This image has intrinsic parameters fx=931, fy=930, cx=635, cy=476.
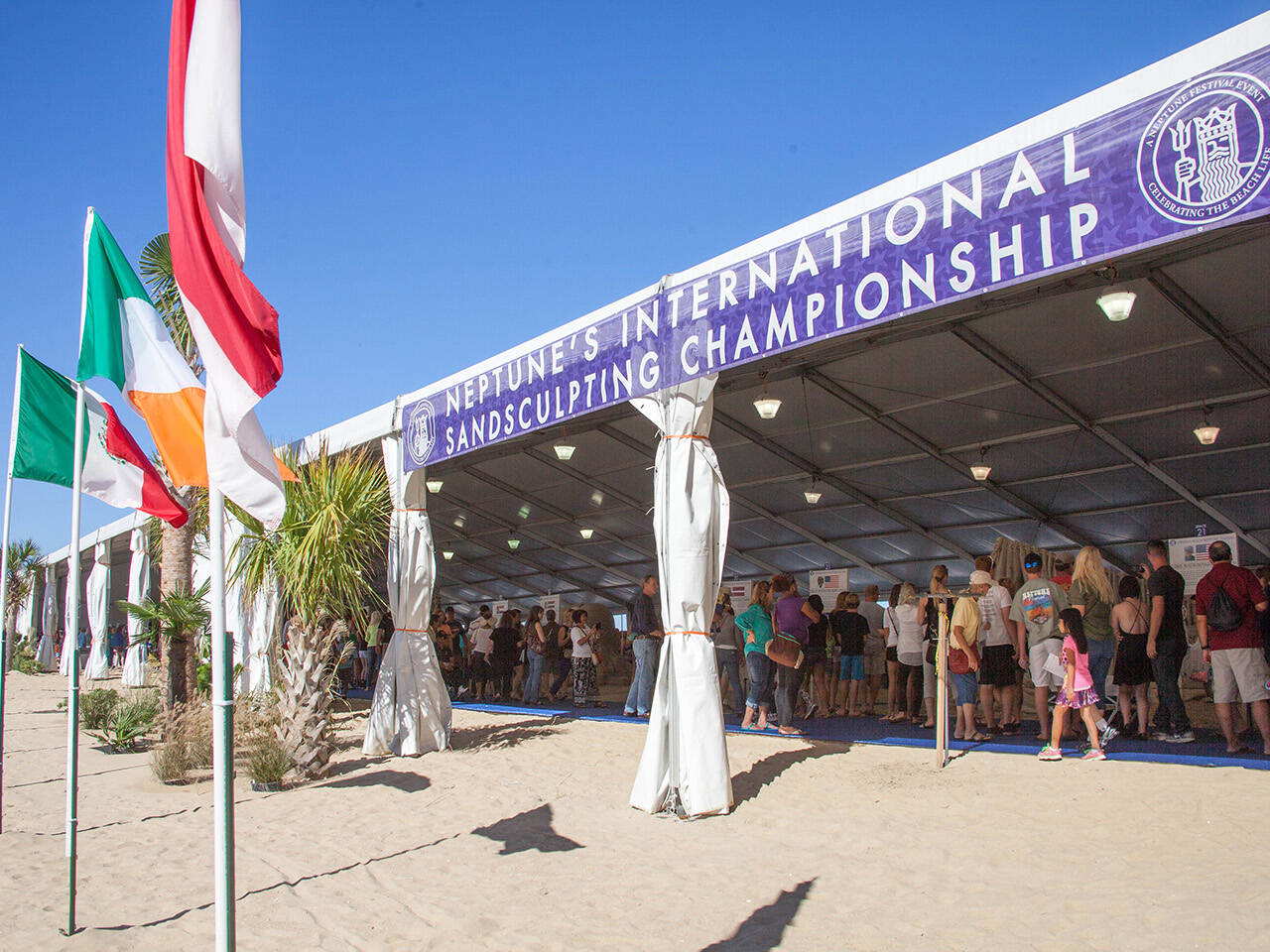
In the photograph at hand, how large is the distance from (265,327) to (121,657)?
40.3 m

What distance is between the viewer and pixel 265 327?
361cm

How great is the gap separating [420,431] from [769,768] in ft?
17.4

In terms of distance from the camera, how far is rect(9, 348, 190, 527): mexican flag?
7246 mm

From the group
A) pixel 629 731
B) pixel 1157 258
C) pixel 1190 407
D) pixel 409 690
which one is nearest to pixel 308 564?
pixel 409 690

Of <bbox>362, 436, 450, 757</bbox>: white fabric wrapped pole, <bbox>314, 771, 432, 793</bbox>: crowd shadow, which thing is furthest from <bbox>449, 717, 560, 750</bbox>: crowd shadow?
<bbox>314, 771, 432, 793</bbox>: crowd shadow

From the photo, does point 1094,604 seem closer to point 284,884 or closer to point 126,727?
point 284,884

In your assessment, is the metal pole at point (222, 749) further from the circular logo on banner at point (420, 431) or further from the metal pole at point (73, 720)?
the circular logo on banner at point (420, 431)

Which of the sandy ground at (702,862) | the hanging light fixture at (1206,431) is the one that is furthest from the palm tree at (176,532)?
the hanging light fixture at (1206,431)

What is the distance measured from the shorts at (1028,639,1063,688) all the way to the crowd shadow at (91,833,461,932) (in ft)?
16.9

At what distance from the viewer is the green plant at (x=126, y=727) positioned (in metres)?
11.7

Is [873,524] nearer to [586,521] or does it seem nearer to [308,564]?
[586,521]

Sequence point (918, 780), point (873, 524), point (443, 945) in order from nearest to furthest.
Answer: point (443, 945)
point (918, 780)
point (873, 524)

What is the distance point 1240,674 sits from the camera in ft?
23.6

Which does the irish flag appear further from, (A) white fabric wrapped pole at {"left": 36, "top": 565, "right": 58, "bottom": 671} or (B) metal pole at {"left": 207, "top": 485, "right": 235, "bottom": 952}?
(A) white fabric wrapped pole at {"left": 36, "top": 565, "right": 58, "bottom": 671}
